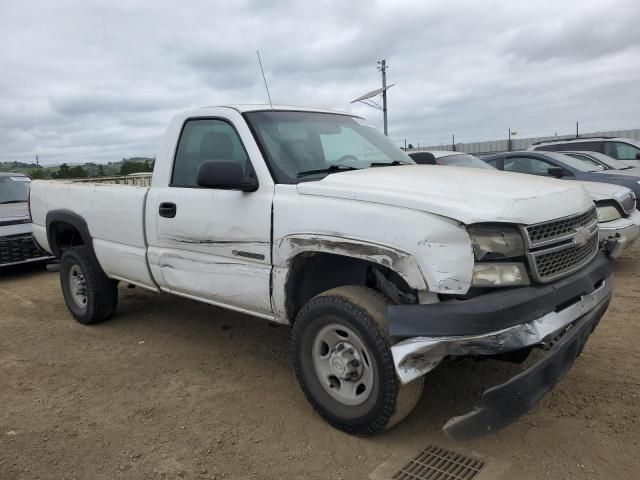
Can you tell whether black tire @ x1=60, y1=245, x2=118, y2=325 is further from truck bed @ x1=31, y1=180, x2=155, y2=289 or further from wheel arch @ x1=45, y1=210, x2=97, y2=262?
truck bed @ x1=31, y1=180, x2=155, y2=289

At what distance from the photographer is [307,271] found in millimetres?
3512

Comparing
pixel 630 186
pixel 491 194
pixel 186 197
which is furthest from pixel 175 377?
pixel 630 186

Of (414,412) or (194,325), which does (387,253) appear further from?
(194,325)

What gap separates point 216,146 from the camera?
4.14 m

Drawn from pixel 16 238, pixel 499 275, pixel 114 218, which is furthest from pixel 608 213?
pixel 16 238

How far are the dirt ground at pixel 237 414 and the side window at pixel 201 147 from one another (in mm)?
1567

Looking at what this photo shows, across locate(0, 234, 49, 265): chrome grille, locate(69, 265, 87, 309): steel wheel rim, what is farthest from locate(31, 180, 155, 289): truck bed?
locate(0, 234, 49, 265): chrome grille

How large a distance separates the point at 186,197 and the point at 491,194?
2266 millimetres

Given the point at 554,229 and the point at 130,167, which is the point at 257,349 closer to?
the point at 554,229

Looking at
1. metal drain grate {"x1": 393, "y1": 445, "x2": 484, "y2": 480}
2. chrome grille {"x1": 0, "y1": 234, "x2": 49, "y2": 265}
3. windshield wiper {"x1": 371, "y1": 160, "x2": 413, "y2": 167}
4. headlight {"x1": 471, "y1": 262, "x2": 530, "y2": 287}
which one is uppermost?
windshield wiper {"x1": 371, "y1": 160, "x2": 413, "y2": 167}

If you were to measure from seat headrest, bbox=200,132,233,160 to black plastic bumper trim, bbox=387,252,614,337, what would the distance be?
1.91 metres

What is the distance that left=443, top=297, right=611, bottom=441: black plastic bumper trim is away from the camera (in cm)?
262

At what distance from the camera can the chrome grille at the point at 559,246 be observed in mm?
2791

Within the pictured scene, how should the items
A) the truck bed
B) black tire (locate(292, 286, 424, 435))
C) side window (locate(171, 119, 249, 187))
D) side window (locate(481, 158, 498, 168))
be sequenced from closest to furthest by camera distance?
black tire (locate(292, 286, 424, 435)) < side window (locate(171, 119, 249, 187)) < the truck bed < side window (locate(481, 158, 498, 168))
